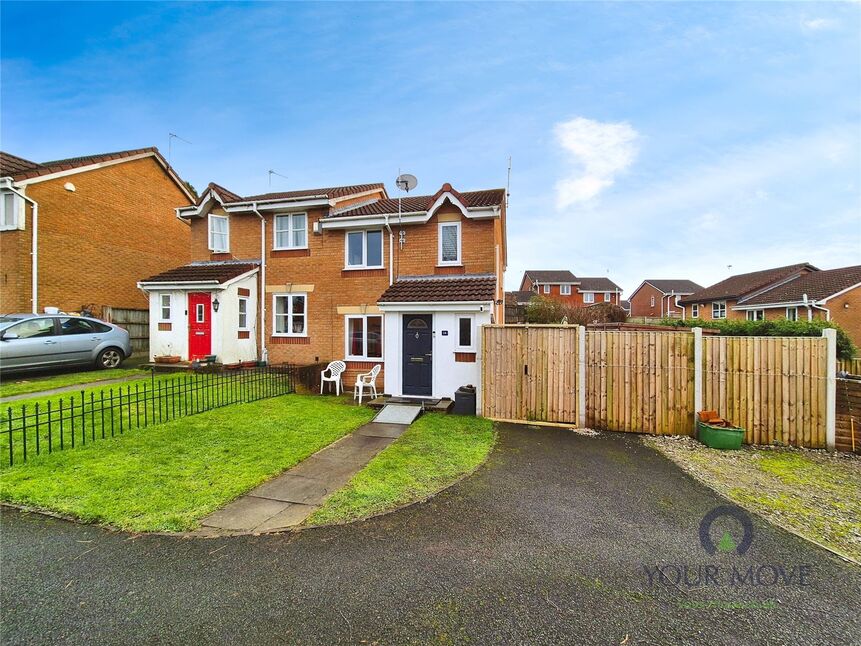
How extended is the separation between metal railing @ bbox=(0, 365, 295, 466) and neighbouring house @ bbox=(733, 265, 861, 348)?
34.5m

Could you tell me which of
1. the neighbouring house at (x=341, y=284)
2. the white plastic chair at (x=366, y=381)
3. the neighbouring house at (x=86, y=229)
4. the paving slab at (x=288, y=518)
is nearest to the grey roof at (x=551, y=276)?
the neighbouring house at (x=341, y=284)

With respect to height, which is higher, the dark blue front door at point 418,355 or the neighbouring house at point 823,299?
the neighbouring house at point 823,299

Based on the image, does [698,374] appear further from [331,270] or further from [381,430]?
[331,270]

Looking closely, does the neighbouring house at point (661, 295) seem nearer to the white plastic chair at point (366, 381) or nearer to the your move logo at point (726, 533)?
the white plastic chair at point (366, 381)

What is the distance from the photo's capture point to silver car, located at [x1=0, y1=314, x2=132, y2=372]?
11102mm

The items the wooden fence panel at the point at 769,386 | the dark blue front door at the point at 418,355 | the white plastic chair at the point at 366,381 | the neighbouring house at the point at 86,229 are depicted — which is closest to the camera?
the wooden fence panel at the point at 769,386

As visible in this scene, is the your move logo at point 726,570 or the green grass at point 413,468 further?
the green grass at point 413,468

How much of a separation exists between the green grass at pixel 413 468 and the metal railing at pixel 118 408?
4610mm

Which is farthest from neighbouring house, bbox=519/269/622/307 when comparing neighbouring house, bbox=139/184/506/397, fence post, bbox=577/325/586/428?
fence post, bbox=577/325/586/428

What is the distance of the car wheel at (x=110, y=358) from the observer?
13.4 m

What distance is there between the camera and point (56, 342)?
11938 millimetres

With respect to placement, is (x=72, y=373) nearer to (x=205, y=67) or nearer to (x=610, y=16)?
(x=205, y=67)

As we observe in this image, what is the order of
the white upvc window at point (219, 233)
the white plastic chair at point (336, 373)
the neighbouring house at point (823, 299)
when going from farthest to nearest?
the neighbouring house at point (823, 299), the white upvc window at point (219, 233), the white plastic chair at point (336, 373)

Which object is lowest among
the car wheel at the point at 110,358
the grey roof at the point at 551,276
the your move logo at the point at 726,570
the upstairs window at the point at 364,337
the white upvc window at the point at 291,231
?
the your move logo at the point at 726,570
